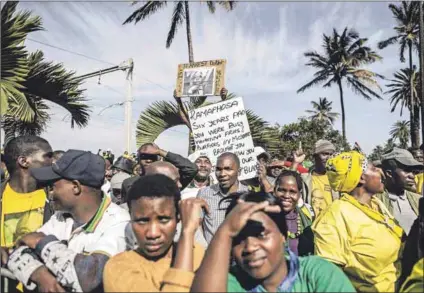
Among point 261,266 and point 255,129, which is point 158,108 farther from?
point 261,266

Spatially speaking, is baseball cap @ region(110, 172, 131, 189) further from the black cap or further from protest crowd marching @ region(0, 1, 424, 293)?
the black cap

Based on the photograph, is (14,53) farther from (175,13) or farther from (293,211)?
(175,13)

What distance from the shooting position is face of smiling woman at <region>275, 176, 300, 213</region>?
4.07m

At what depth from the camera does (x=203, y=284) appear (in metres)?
1.92

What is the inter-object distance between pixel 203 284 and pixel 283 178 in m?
2.37

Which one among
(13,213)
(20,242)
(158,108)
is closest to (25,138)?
(13,213)

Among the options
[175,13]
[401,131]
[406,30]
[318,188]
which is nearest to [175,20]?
[175,13]

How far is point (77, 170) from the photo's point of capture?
8.68 ft

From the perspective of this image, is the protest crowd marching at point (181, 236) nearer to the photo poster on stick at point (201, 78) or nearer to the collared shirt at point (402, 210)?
the collared shirt at point (402, 210)

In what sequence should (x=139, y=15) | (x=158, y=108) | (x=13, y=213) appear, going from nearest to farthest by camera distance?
(x=13, y=213), (x=158, y=108), (x=139, y=15)

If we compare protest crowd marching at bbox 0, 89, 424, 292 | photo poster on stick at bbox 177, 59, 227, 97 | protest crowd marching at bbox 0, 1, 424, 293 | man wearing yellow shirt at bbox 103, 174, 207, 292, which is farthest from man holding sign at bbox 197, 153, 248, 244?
photo poster on stick at bbox 177, 59, 227, 97

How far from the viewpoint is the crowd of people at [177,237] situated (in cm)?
205

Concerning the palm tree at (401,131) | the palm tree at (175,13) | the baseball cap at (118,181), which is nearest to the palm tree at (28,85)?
the baseball cap at (118,181)

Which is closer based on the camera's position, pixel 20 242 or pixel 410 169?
pixel 20 242
